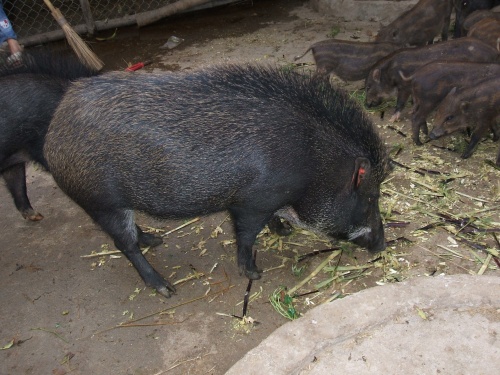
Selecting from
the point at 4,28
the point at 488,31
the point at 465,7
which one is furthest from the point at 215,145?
the point at 465,7

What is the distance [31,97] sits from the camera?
3410mm

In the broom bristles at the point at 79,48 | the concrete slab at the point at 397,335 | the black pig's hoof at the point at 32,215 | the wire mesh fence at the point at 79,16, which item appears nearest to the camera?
the concrete slab at the point at 397,335

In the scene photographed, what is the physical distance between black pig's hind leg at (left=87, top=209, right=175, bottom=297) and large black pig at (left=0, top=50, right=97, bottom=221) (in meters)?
0.63

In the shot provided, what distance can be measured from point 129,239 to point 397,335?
5.57ft

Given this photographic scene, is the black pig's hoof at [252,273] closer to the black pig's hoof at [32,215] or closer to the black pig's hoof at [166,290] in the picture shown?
the black pig's hoof at [166,290]

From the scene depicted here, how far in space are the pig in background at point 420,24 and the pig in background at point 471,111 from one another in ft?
5.59

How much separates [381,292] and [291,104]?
1109 mm

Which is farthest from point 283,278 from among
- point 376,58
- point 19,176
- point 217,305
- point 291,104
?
point 376,58

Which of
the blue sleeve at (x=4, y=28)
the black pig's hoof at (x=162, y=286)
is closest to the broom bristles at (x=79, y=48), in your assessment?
the blue sleeve at (x=4, y=28)

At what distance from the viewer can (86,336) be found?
334cm

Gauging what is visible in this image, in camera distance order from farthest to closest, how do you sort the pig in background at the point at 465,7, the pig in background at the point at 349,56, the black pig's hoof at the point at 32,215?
the pig in background at the point at 465,7 < the pig in background at the point at 349,56 < the black pig's hoof at the point at 32,215

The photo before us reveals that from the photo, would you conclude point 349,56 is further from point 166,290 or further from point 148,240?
point 166,290

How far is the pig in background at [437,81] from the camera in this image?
184 inches

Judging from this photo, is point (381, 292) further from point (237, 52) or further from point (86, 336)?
point (237, 52)
